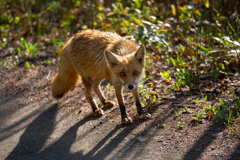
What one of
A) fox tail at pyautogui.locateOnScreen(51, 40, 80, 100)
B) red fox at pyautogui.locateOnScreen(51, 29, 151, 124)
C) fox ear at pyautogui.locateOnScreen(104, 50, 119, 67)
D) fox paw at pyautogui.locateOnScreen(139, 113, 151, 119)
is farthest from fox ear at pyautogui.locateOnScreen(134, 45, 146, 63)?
fox tail at pyautogui.locateOnScreen(51, 40, 80, 100)

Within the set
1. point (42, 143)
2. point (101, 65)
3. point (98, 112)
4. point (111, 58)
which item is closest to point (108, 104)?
point (98, 112)

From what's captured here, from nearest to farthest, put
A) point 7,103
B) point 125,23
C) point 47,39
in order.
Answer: point 7,103, point 125,23, point 47,39

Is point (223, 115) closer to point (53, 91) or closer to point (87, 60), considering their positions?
point (87, 60)

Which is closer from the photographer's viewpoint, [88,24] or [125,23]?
[125,23]

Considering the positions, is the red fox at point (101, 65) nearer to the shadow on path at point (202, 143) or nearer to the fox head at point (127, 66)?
the fox head at point (127, 66)

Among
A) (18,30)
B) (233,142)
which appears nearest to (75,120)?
(233,142)

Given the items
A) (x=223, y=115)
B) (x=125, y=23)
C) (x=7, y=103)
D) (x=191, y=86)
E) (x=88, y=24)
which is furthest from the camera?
(x=88, y=24)

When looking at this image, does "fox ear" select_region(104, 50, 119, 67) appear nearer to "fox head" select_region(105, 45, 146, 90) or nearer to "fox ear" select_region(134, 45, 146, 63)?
"fox head" select_region(105, 45, 146, 90)

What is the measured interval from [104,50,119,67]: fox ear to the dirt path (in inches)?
42.6

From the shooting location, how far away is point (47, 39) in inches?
370

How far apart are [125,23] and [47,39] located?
3305 mm

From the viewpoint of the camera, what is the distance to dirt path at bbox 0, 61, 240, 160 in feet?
11.7

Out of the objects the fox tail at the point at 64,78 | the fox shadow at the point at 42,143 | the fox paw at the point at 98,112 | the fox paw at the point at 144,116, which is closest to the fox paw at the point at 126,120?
the fox paw at the point at 144,116

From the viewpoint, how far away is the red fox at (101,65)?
4277mm
